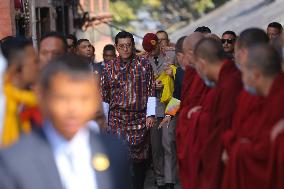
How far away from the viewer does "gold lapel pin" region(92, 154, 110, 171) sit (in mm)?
3787

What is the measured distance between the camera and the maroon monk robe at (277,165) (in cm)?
545

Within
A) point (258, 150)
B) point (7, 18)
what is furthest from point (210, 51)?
point (7, 18)

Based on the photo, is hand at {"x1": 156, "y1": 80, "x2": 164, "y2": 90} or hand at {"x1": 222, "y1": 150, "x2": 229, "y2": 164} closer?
hand at {"x1": 222, "y1": 150, "x2": 229, "y2": 164}

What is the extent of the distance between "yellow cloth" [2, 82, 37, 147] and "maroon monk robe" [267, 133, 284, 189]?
1.84 metres

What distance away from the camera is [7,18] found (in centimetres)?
1330

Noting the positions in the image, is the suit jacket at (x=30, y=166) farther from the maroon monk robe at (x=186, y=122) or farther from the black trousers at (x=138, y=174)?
the black trousers at (x=138, y=174)

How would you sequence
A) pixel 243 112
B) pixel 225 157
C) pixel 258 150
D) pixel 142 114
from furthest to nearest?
pixel 142 114, pixel 225 157, pixel 243 112, pixel 258 150

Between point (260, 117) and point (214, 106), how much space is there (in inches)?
35.7

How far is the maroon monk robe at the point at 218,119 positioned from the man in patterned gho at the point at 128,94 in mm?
2439

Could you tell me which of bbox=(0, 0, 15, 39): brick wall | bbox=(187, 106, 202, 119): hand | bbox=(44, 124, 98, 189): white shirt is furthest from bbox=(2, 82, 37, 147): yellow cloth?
bbox=(0, 0, 15, 39): brick wall

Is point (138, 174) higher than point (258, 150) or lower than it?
lower

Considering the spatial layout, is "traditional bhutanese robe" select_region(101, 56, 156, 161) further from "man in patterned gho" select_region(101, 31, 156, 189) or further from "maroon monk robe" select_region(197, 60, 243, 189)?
"maroon monk robe" select_region(197, 60, 243, 189)

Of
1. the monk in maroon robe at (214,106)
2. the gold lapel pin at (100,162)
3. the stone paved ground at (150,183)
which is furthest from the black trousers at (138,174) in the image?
the gold lapel pin at (100,162)

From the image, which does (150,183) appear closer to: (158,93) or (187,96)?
(158,93)
